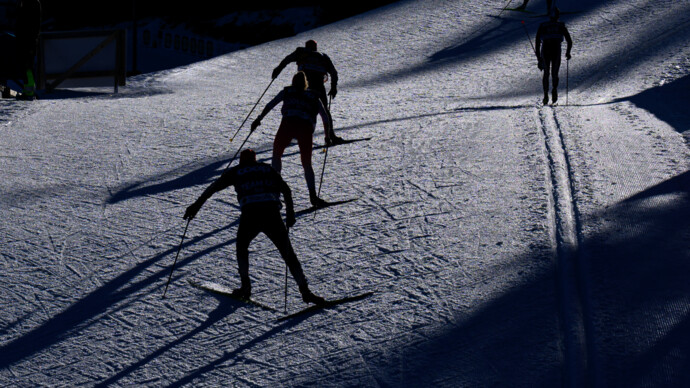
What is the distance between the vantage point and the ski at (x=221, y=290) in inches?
320

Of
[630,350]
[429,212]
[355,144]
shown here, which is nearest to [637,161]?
[429,212]

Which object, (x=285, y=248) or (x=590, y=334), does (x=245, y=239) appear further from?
(x=590, y=334)

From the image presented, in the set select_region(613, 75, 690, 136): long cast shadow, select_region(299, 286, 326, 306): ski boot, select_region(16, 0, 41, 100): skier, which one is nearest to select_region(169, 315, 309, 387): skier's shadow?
select_region(299, 286, 326, 306): ski boot

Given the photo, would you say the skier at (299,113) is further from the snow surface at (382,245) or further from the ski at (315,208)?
the snow surface at (382,245)

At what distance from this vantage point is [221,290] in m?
8.45

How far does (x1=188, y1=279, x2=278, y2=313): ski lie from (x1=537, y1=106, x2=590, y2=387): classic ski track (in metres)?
2.63

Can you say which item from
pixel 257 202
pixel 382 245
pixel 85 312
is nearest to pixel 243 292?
pixel 257 202

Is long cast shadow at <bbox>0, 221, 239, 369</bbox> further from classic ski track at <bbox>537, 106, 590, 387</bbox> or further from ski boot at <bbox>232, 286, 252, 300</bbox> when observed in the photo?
classic ski track at <bbox>537, 106, 590, 387</bbox>

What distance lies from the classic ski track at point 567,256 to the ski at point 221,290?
263 centimetres

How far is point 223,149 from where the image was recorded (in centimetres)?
1382

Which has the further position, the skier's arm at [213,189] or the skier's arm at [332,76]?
the skier's arm at [332,76]

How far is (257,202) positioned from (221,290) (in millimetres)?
1197

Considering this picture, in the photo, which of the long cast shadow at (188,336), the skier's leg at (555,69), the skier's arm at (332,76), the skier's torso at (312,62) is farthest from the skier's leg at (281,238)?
the skier's leg at (555,69)

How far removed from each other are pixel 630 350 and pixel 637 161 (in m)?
5.25
